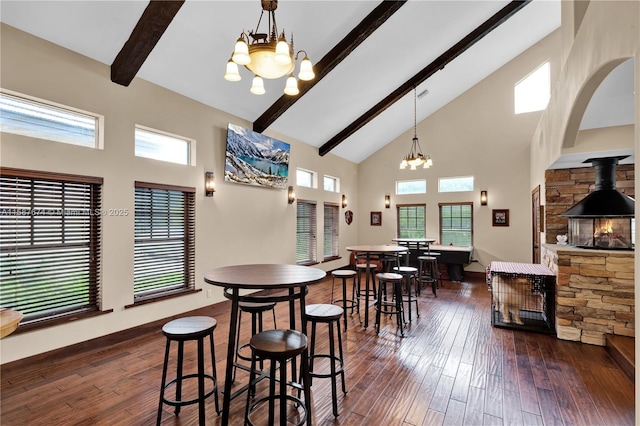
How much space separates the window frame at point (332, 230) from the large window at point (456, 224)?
8.73 ft

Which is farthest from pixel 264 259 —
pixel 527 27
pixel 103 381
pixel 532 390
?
pixel 527 27

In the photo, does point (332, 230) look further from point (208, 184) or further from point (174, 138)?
point (174, 138)

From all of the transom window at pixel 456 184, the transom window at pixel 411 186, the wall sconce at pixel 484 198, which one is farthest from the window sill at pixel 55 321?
the wall sconce at pixel 484 198

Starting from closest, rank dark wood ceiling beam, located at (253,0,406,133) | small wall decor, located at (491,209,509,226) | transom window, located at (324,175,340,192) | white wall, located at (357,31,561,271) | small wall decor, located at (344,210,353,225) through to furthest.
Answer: dark wood ceiling beam, located at (253,0,406,133)
white wall, located at (357,31,561,271)
small wall decor, located at (491,209,509,226)
transom window, located at (324,175,340,192)
small wall decor, located at (344,210,353,225)

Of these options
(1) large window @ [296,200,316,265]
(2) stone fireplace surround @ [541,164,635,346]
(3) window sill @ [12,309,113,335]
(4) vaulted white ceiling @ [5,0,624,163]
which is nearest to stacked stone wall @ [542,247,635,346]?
(2) stone fireplace surround @ [541,164,635,346]

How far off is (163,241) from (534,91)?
318 inches

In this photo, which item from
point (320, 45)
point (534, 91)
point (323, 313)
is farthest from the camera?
point (534, 91)

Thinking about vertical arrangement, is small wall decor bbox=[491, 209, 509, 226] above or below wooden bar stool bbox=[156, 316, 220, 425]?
above

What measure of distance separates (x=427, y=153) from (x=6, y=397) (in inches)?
328

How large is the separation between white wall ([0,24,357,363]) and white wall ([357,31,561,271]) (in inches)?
190

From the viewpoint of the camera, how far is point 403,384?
2.62 metres

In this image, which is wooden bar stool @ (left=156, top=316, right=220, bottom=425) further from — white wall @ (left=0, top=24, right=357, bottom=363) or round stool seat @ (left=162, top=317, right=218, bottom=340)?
white wall @ (left=0, top=24, right=357, bottom=363)

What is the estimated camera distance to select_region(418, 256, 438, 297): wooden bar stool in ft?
19.1

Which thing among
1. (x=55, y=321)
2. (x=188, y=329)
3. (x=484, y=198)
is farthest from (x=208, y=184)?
(x=484, y=198)
